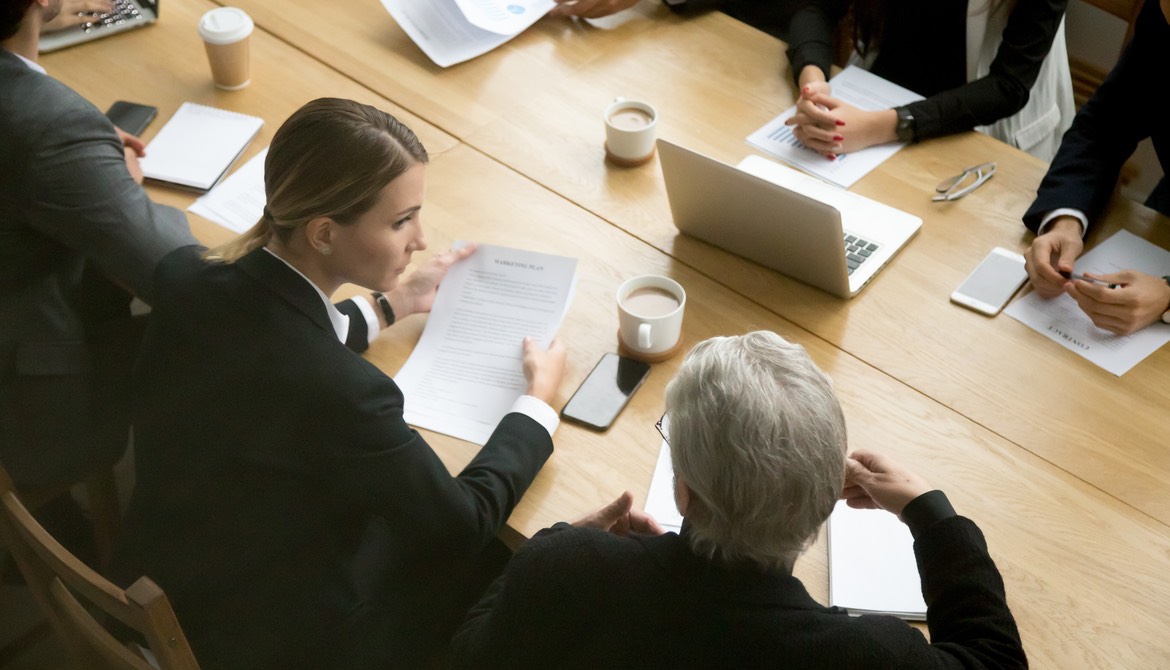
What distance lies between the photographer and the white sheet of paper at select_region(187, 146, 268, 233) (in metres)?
1.92

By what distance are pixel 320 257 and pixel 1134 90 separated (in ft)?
5.01

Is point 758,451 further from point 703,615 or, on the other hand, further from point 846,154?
point 846,154

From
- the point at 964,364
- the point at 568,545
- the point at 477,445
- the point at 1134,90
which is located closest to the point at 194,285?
the point at 477,445

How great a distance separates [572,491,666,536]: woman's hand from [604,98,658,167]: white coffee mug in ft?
2.77

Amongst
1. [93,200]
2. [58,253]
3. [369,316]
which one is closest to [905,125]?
[369,316]

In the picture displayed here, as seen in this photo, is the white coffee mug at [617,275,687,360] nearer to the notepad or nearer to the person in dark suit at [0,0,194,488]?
the person in dark suit at [0,0,194,488]

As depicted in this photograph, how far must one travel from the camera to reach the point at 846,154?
2.02 m

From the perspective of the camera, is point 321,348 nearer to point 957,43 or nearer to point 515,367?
point 515,367

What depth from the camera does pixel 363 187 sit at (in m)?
1.38

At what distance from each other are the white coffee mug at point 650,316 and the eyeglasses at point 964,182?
0.60 metres

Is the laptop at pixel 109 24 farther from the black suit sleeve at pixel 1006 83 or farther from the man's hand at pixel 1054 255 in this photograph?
the man's hand at pixel 1054 255

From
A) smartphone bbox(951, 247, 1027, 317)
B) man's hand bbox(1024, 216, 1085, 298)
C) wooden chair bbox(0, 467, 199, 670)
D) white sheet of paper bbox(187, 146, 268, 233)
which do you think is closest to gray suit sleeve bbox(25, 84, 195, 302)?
white sheet of paper bbox(187, 146, 268, 233)

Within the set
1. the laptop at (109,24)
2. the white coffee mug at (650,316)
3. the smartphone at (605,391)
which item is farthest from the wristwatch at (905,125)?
the laptop at (109,24)

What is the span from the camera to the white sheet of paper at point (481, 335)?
1.58 meters
